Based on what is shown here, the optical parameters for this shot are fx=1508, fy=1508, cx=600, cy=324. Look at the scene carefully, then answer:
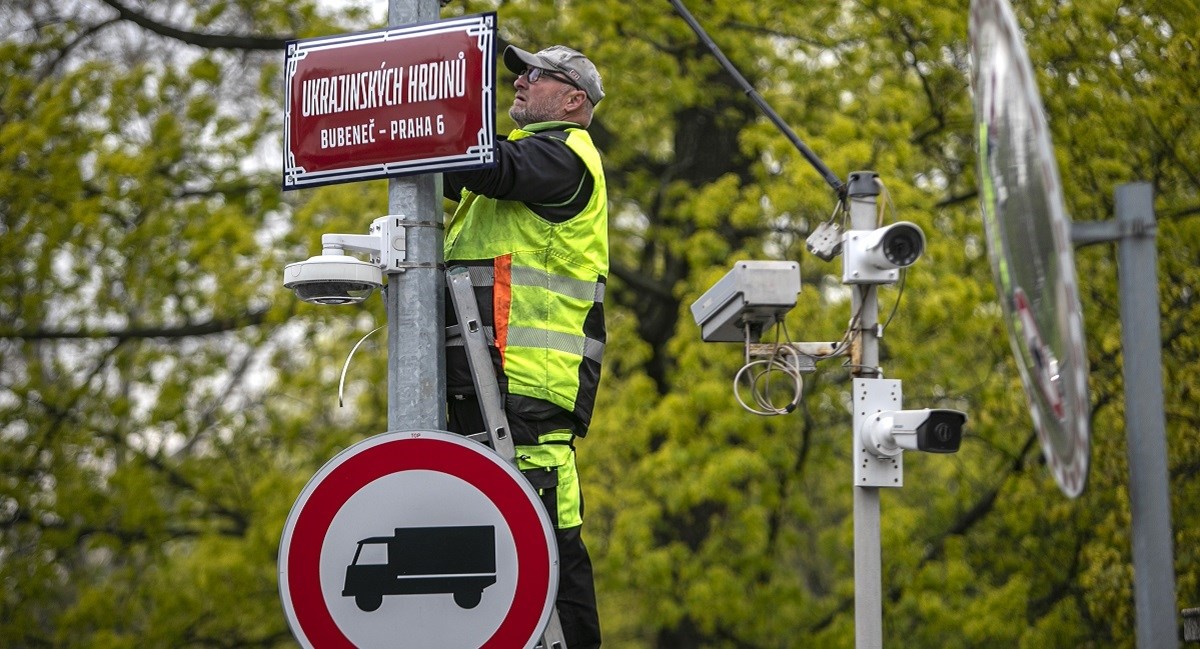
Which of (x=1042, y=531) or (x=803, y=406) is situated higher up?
(x=803, y=406)

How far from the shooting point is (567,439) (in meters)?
4.20

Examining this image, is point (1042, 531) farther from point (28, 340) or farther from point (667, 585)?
point (28, 340)

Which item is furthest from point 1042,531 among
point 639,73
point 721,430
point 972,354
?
point 639,73

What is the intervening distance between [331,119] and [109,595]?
10405mm

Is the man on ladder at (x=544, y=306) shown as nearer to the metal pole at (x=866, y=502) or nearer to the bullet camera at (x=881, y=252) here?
the bullet camera at (x=881, y=252)

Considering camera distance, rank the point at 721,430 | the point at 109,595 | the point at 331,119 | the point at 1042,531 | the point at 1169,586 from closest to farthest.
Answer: the point at 1169,586
the point at 331,119
the point at 721,430
the point at 1042,531
the point at 109,595

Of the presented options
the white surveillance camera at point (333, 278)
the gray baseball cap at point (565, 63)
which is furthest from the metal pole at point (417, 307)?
the gray baseball cap at point (565, 63)

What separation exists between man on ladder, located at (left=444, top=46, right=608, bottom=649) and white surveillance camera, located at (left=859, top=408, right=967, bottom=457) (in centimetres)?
125

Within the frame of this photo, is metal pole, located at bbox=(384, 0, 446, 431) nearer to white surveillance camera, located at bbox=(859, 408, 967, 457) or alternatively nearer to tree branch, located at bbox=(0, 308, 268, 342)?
white surveillance camera, located at bbox=(859, 408, 967, 457)

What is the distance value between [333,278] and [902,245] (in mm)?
2151

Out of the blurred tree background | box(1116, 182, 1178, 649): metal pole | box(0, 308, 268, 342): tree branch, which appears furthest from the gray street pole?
box(0, 308, 268, 342): tree branch

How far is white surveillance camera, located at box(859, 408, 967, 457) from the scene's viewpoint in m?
4.95

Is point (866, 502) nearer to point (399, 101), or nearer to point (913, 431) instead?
point (913, 431)

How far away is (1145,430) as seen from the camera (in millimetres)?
2486
